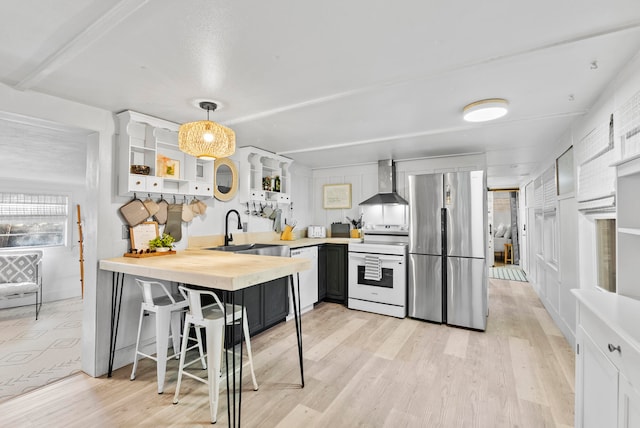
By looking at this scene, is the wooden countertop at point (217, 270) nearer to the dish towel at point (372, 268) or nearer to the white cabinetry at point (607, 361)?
the white cabinetry at point (607, 361)

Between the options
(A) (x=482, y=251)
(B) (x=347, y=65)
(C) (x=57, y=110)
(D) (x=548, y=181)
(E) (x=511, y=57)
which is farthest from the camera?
(D) (x=548, y=181)

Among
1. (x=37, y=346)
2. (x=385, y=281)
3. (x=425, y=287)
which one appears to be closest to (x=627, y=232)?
(x=425, y=287)

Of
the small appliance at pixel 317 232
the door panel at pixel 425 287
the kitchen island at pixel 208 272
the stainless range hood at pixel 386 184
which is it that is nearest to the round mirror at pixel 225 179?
the kitchen island at pixel 208 272

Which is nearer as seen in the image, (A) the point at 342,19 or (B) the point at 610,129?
(A) the point at 342,19

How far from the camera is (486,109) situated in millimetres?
2430

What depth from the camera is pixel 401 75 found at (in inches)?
78.6

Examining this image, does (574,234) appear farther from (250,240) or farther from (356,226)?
(250,240)

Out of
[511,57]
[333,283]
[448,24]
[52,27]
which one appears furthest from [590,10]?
[333,283]

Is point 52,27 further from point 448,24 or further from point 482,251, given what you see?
point 482,251

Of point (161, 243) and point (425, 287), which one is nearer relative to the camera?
point (161, 243)

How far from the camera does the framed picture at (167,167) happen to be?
2.94 metres

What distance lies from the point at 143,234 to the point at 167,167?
688mm

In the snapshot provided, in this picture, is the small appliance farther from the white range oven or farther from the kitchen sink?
the kitchen sink

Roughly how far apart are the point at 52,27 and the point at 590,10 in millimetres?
2517
